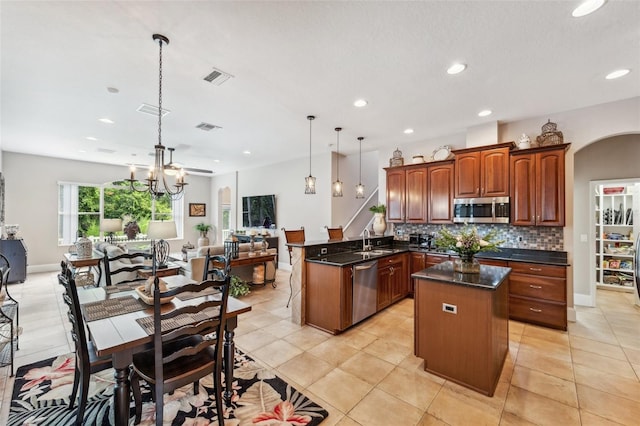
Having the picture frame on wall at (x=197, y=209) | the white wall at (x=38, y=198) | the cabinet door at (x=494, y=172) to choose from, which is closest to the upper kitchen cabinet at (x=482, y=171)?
the cabinet door at (x=494, y=172)

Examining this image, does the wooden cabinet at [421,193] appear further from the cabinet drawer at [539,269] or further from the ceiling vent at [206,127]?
the ceiling vent at [206,127]

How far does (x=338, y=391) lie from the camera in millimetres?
2385

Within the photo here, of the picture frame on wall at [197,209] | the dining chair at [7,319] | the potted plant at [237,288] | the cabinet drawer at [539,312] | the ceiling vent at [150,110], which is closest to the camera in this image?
the dining chair at [7,319]

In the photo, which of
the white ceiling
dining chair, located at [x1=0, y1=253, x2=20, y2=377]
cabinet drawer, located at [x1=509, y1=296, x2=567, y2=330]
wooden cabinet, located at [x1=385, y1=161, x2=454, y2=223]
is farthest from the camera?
wooden cabinet, located at [x1=385, y1=161, x2=454, y2=223]

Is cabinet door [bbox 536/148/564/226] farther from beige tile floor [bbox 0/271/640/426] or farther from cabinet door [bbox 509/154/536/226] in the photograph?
beige tile floor [bbox 0/271/640/426]

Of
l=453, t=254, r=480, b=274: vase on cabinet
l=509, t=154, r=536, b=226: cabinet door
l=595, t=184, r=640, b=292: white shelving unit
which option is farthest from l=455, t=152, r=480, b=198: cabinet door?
l=595, t=184, r=640, b=292: white shelving unit

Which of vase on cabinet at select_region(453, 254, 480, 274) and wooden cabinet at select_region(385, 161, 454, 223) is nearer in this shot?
vase on cabinet at select_region(453, 254, 480, 274)

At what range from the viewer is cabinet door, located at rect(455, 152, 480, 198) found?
14.9ft

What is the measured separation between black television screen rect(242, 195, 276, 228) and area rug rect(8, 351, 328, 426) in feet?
18.6

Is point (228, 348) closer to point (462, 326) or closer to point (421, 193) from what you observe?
point (462, 326)

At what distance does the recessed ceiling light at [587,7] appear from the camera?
1.97 m

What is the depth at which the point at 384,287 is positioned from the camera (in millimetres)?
4289

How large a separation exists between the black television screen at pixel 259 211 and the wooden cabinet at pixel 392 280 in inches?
171

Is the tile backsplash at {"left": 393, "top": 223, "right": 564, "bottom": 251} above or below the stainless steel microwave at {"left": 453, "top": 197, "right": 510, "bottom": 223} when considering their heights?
below
